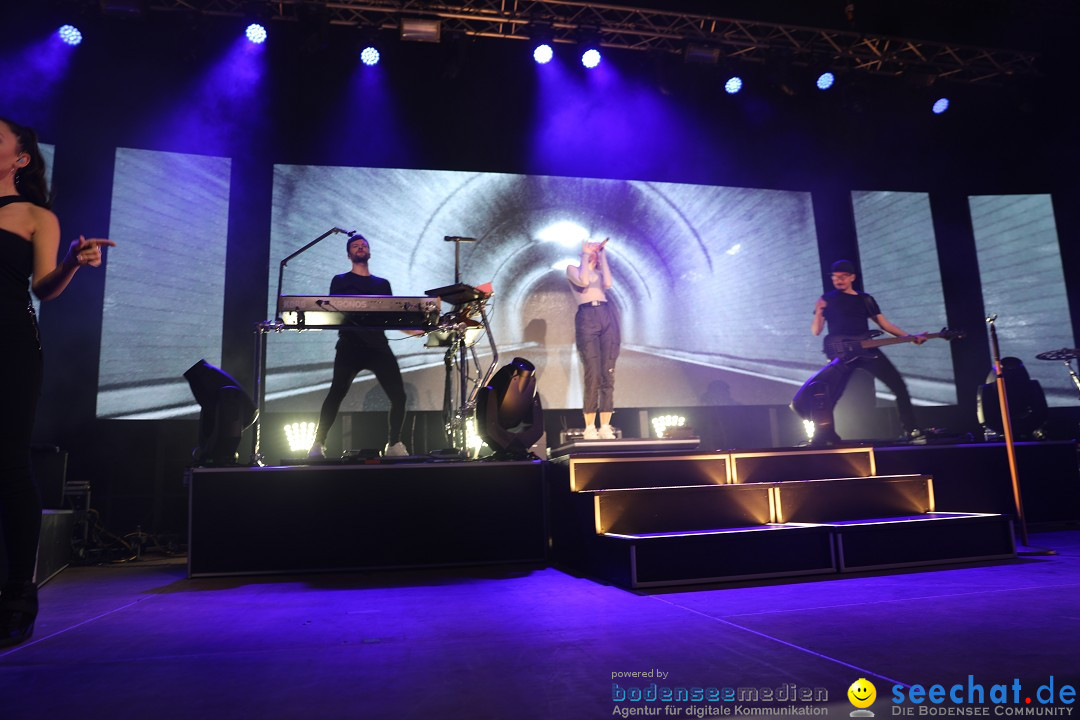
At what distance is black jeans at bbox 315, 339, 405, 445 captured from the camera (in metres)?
4.95

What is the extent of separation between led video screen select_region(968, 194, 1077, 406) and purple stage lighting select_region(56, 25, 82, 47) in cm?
998

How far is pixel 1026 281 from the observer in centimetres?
804

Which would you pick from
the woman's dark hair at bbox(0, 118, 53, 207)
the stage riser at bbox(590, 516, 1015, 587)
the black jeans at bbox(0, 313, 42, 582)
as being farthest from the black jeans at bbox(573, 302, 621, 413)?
the black jeans at bbox(0, 313, 42, 582)

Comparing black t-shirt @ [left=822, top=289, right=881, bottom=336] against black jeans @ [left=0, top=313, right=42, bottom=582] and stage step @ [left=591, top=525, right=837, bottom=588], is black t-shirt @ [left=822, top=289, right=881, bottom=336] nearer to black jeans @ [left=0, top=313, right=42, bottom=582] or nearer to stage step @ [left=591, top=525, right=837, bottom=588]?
stage step @ [left=591, top=525, right=837, bottom=588]

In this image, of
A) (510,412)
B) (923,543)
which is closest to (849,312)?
(923,543)

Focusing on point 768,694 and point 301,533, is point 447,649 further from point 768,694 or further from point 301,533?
point 301,533

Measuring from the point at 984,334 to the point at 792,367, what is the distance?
Answer: 2544 mm

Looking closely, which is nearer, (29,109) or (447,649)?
(447,649)

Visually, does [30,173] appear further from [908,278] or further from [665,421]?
[908,278]

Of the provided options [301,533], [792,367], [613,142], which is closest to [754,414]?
[792,367]

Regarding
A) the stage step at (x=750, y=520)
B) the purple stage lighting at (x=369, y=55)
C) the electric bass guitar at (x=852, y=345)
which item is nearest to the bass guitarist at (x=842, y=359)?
the electric bass guitar at (x=852, y=345)

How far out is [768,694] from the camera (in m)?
1.55

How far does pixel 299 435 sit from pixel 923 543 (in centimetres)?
533

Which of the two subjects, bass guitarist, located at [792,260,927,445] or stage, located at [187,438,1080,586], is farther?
bass guitarist, located at [792,260,927,445]
